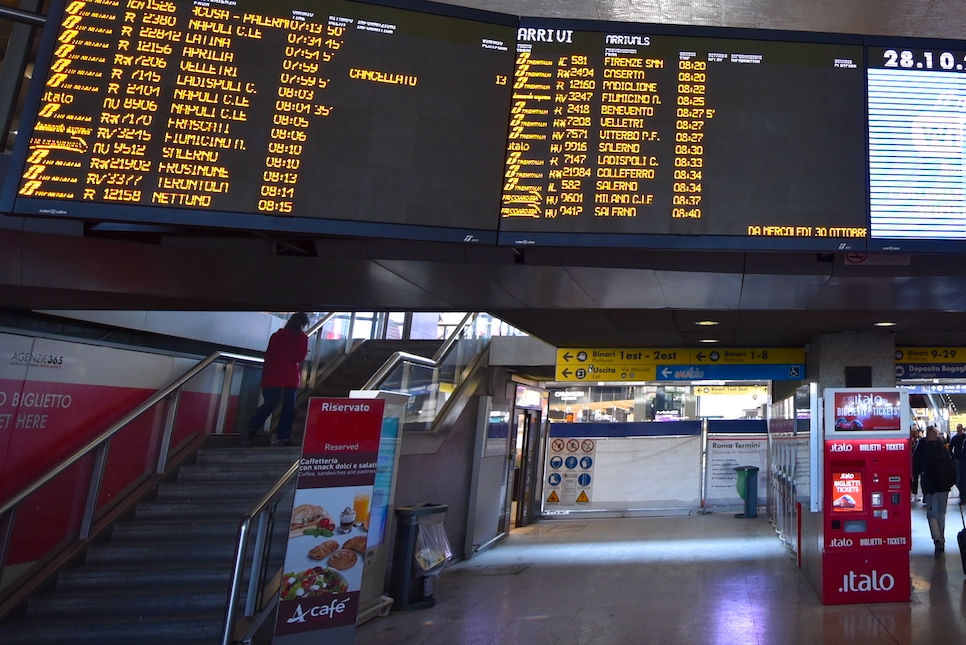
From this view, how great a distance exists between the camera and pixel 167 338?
25.2 ft

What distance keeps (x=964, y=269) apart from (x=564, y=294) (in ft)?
8.65

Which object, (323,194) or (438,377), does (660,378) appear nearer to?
(438,377)

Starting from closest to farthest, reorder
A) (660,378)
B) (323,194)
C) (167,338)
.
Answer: (323,194), (167,338), (660,378)

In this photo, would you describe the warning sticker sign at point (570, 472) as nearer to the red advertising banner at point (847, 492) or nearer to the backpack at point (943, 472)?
the backpack at point (943, 472)

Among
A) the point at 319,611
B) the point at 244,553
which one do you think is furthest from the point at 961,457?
the point at 244,553

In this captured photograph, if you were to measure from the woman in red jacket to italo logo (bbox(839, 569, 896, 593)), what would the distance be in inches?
254

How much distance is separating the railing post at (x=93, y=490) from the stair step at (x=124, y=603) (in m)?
0.67

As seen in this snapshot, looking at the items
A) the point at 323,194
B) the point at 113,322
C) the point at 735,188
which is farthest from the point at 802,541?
the point at 113,322

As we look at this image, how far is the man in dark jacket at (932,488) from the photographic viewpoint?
29.5 ft

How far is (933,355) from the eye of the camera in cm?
952

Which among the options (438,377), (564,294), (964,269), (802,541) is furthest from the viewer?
(438,377)

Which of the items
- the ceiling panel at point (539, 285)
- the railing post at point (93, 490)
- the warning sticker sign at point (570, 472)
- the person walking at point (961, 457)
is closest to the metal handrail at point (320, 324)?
the railing post at point (93, 490)

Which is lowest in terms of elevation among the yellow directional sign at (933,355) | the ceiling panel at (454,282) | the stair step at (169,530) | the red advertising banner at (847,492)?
the stair step at (169,530)

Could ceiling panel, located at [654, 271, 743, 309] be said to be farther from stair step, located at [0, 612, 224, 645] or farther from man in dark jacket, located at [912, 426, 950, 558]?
man in dark jacket, located at [912, 426, 950, 558]
